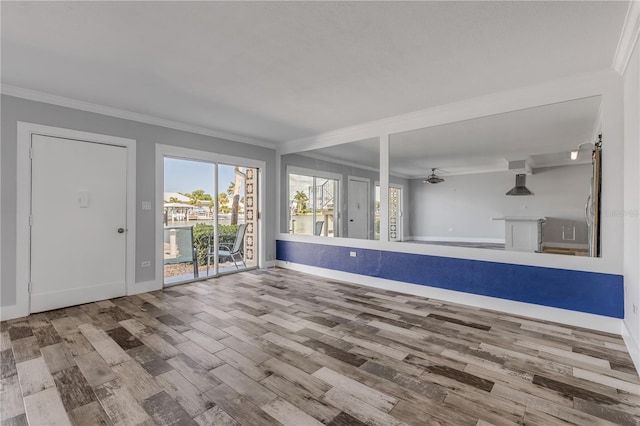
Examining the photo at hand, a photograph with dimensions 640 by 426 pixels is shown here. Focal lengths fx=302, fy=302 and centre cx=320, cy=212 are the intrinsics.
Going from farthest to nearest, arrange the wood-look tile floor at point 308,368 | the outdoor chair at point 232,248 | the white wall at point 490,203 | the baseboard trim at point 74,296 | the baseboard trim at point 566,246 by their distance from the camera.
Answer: the outdoor chair at point 232,248 < the baseboard trim at point 74,296 < the white wall at point 490,203 < the baseboard trim at point 566,246 < the wood-look tile floor at point 308,368

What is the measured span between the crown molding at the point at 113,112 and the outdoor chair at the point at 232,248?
171 cm

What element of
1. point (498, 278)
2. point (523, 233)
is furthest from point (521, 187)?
point (498, 278)

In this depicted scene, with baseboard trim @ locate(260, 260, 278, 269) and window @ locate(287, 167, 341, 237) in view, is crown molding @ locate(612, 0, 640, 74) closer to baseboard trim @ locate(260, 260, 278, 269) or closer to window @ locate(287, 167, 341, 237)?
window @ locate(287, 167, 341, 237)

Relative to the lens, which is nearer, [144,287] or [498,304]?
[498,304]

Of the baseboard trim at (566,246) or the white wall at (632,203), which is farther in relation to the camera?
the baseboard trim at (566,246)

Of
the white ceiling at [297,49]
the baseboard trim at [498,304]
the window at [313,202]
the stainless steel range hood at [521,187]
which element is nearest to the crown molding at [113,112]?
the white ceiling at [297,49]

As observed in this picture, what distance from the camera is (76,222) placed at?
153 inches

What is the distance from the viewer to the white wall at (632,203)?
7.83 feet

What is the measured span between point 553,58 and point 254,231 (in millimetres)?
5125

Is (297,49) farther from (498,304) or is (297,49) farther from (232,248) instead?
(232,248)

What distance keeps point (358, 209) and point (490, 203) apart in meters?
2.00

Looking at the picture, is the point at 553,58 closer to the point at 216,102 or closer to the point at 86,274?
the point at 216,102

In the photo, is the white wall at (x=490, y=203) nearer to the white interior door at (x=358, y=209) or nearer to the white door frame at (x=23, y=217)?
the white interior door at (x=358, y=209)

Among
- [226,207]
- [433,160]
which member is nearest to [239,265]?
[226,207]
